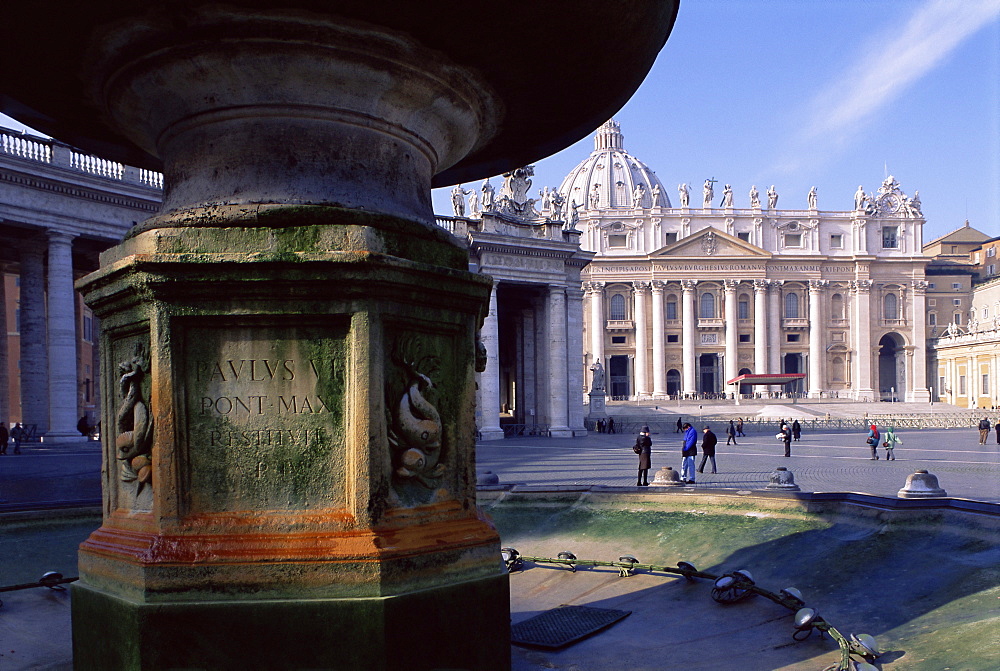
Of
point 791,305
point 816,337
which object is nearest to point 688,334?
point 791,305

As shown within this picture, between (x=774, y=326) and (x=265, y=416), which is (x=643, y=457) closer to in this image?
(x=265, y=416)

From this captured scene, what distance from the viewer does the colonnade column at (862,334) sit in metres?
89.4

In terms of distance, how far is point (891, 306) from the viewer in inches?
3615

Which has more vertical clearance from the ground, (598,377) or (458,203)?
(458,203)

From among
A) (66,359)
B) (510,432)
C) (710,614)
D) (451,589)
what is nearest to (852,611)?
(710,614)

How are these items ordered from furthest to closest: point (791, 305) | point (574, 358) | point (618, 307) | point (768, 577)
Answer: point (791, 305)
point (618, 307)
point (574, 358)
point (768, 577)

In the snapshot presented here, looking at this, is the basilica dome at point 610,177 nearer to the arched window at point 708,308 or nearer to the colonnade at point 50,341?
the arched window at point 708,308

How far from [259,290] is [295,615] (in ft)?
4.52

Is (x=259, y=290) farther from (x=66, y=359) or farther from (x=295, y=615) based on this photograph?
(x=66, y=359)

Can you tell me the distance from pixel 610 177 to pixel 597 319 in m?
39.9

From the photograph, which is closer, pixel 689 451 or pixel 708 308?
pixel 689 451

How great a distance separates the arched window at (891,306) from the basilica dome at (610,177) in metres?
37.0

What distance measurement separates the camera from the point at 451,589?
12.0 ft

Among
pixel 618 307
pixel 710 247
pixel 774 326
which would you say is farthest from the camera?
pixel 618 307
